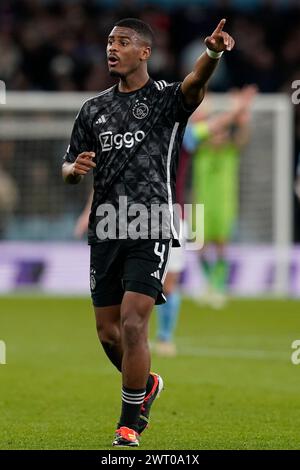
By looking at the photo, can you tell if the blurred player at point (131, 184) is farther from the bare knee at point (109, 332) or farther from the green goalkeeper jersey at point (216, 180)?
the green goalkeeper jersey at point (216, 180)

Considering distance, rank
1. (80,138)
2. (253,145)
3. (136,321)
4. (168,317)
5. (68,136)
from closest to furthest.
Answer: (136,321) → (80,138) → (168,317) → (68,136) → (253,145)

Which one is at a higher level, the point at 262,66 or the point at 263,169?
the point at 262,66

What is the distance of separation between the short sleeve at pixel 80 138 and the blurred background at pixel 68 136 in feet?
38.8

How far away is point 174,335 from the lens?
594 inches

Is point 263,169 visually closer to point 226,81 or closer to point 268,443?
point 226,81

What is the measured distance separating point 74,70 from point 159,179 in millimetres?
16659

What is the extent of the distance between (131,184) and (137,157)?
0.54ft

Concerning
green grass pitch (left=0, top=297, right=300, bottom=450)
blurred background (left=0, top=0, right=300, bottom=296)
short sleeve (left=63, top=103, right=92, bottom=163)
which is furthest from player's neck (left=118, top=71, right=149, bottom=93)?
blurred background (left=0, top=0, right=300, bottom=296)

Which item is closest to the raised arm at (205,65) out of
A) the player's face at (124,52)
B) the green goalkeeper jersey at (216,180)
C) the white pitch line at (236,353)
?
the player's face at (124,52)

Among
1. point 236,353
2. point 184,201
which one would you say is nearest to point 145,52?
point 236,353

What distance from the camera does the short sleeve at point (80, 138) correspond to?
26.5ft

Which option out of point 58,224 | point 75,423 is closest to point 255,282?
point 58,224

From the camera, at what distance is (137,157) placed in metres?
7.80

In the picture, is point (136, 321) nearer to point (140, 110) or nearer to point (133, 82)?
point (140, 110)
